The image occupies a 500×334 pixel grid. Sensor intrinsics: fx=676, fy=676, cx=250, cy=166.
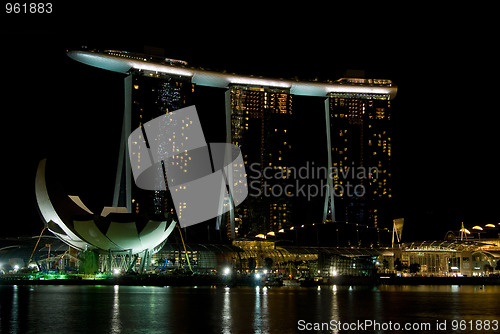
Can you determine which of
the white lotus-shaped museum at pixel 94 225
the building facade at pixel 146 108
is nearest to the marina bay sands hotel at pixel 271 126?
the building facade at pixel 146 108

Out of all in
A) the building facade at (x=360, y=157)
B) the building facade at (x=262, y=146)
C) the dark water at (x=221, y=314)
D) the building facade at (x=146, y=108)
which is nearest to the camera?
the dark water at (x=221, y=314)

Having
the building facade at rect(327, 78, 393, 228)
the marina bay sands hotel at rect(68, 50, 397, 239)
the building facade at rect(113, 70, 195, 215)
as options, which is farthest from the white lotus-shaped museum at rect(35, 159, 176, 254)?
the building facade at rect(327, 78, 393, 228)

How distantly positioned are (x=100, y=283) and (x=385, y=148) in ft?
185

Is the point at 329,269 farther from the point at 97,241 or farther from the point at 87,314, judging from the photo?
the point at 87,314

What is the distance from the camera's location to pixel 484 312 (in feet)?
120

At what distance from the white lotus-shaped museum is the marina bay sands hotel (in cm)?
1850

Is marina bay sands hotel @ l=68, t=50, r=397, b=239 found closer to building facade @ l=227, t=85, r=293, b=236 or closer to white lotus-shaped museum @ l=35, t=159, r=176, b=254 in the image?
building facade @ l=227, t=85, r=293, b=236

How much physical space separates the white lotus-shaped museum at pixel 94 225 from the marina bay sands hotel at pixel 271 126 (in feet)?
60.7

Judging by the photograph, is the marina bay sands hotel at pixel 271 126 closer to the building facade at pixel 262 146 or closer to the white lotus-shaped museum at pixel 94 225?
the building facade at pixel 262 146

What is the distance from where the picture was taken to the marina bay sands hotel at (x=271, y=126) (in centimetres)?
8512

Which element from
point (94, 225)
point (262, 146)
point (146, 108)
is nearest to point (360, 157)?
point (262, 146)

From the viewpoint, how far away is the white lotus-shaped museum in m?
59.7

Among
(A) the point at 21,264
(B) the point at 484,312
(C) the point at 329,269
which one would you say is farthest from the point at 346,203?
(B) the point at 484,312

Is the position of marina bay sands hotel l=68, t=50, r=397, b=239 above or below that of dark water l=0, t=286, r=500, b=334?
above
